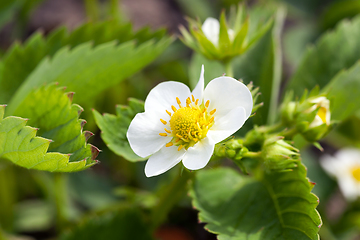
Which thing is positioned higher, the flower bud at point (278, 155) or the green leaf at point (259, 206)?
the flower bud at point (278, 155)

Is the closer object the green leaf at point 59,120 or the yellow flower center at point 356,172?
the green leaf at point 59,120

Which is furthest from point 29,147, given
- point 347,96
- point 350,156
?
point 350,156

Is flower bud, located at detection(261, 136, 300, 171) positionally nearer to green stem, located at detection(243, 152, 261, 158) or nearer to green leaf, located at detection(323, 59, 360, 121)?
green stem, located at detection(243, 152, 261, 158)

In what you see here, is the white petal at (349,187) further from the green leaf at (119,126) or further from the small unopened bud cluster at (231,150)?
the green leaf at (119,126)

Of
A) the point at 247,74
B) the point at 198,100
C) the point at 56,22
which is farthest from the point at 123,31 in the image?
the point at 56,22

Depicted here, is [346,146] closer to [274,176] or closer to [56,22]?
[274,176]

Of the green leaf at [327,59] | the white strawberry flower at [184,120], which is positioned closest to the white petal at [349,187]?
the green leaf at [327,59]

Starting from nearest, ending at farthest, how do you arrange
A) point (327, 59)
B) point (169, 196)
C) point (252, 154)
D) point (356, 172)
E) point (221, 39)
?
point (252, 154)
point (221, 39)
point (169, 196)
point (327, 59)
point (356, 172)

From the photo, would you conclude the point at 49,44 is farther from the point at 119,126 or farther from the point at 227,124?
the point at 227,124
